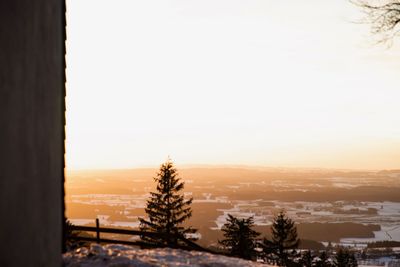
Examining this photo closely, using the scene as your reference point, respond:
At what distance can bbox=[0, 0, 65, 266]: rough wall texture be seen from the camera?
11.4 ft

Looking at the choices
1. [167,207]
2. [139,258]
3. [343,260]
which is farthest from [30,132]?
[343,260]

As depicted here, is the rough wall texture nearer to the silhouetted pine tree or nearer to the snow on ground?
the snow on ground

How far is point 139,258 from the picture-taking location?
448 inches

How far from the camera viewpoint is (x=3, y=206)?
134 inches

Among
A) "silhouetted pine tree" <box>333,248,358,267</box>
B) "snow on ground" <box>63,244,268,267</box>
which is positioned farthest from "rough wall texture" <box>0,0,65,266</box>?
"silhouetted pine tree" <box>333,248,358,267</box>

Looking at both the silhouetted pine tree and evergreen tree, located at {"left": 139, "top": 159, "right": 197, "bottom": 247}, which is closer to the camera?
evergreen tree, located at {"left": 139, "top": 159, "right": 197, "bottom": 247}

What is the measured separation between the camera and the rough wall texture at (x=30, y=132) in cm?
346

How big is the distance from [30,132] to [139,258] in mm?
8084

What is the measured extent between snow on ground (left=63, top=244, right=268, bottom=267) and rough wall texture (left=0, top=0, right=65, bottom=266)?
18.8 feet

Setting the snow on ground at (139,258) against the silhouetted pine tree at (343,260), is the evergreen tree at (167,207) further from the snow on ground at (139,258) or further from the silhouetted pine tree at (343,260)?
the silhouetted pine tree at (343,260)

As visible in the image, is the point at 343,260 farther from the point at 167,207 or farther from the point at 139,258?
the point at 139,258

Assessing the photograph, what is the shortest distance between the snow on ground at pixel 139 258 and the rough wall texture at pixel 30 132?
5720 millimetres

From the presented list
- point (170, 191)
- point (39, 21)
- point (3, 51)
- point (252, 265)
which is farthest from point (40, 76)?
point (170, 191)

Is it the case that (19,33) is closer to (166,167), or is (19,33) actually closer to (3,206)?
(3,206)
